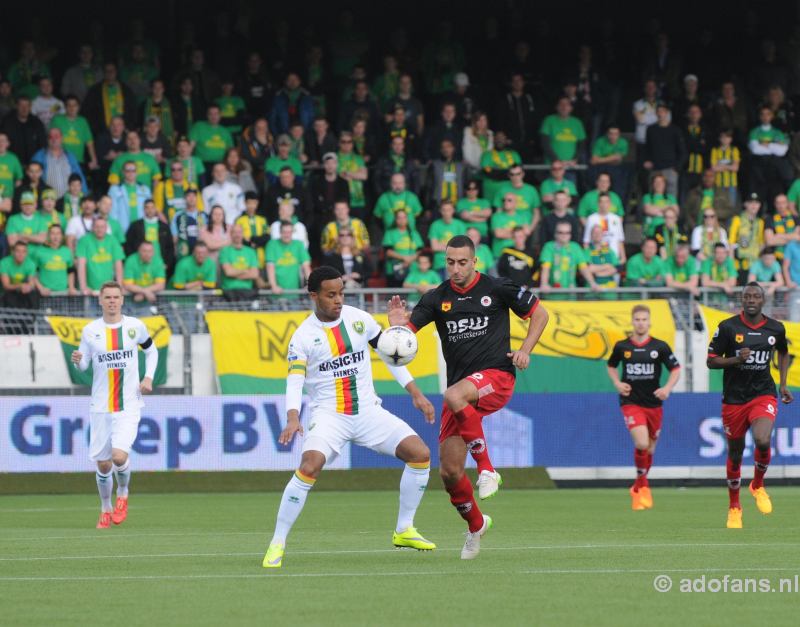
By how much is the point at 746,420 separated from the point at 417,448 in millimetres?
5600

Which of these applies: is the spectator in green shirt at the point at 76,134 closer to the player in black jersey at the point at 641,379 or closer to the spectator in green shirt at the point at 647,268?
the spectator in green shirt at the point at 647,268

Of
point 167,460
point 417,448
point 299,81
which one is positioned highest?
point 299,81

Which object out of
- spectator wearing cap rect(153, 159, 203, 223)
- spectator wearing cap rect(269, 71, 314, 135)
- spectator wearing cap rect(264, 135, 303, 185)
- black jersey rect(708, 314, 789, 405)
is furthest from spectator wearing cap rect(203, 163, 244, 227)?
black jersey rect(708, 314, 789, 405)

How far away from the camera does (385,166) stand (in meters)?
26.1

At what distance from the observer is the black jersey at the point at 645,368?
19.7 metres

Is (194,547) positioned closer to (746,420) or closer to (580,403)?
(746,420)

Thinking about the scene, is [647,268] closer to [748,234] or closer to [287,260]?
[748,234]

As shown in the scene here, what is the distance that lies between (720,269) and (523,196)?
341 centimetres

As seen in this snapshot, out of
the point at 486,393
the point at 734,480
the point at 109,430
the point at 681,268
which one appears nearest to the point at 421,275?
the point at 681,268

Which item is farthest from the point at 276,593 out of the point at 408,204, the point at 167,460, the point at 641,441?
the point at 408,204

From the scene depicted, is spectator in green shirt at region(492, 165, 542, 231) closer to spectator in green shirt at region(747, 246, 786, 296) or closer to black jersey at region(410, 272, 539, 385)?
spectator in green shirt at region(747, 246, 786, 296)

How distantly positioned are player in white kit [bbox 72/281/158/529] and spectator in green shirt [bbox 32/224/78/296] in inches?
264

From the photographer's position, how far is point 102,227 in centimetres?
2327

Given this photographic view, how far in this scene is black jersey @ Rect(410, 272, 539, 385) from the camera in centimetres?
1170
